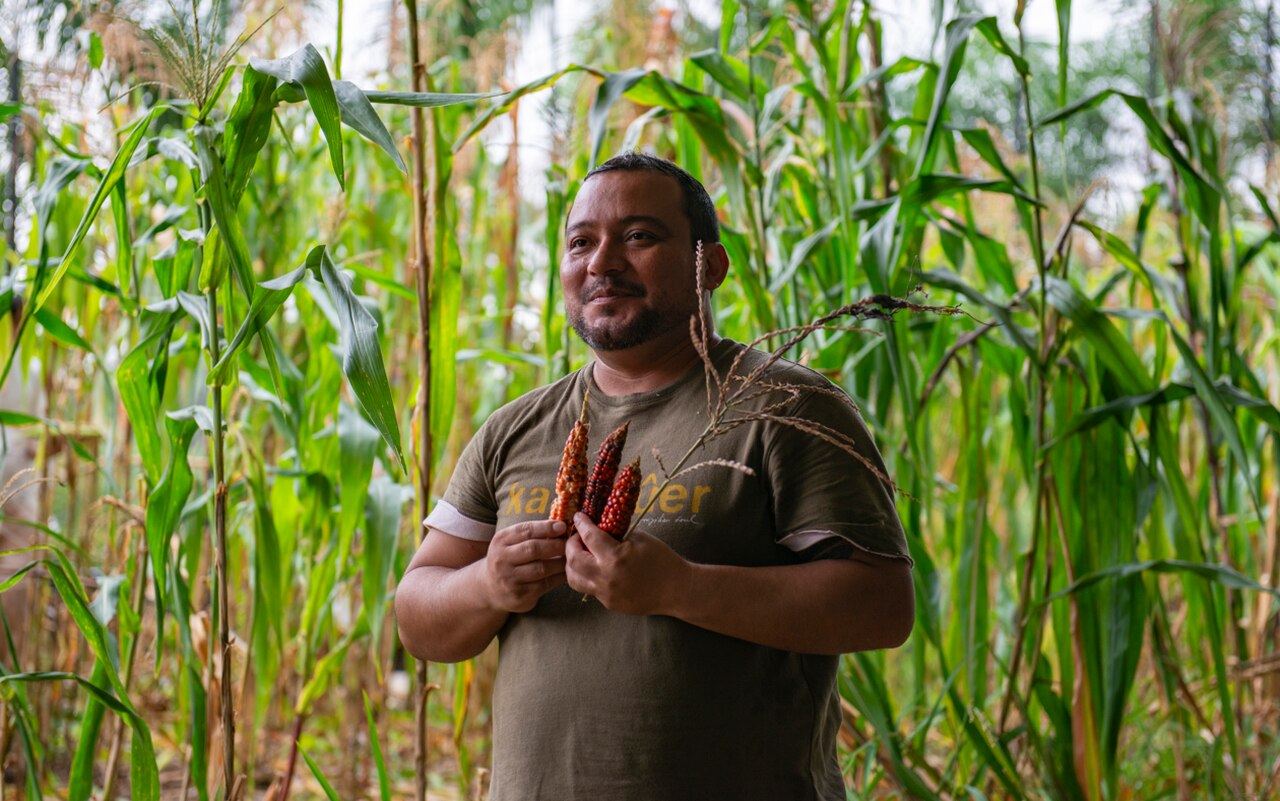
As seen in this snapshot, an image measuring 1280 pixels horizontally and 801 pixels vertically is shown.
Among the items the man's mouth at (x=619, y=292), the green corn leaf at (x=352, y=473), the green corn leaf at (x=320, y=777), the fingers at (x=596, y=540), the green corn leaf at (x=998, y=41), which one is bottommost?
the green corn leaf at (x=320, y=777)

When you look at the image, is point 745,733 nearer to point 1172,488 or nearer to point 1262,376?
point 1172,488

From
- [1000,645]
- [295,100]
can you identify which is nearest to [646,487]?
[295,100]

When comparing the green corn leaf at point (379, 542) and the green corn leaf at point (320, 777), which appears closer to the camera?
the green corn leaf at point (320, 777)

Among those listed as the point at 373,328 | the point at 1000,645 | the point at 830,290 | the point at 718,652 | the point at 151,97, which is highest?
the point at 151,97

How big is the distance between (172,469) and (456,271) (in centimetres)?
41

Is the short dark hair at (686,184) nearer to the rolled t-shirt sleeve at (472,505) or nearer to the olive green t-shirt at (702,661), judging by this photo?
the olive green t-shirt at (702,661)

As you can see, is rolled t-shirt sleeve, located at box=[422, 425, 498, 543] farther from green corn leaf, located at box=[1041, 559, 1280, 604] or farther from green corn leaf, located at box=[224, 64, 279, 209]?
green corn leaf, located at box=[1041, 559, 1280, 604]

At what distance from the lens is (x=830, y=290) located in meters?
1.50

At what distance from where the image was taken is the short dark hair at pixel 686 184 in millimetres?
1039

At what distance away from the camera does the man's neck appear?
3.38ft

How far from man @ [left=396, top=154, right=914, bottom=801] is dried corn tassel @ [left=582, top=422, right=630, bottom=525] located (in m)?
0.03

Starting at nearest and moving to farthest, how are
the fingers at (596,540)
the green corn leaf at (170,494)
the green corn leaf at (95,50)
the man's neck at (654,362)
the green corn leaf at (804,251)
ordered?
the fingers at (596,540) < the man's neck at (654,362) < the green corn leaf at (170,494) < the green corn leaf at (804,251) < the green corn leaf at (95,50)

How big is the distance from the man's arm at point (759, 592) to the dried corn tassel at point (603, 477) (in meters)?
0.03

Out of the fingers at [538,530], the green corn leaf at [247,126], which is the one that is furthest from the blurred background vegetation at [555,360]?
the fingers at [538,530]
